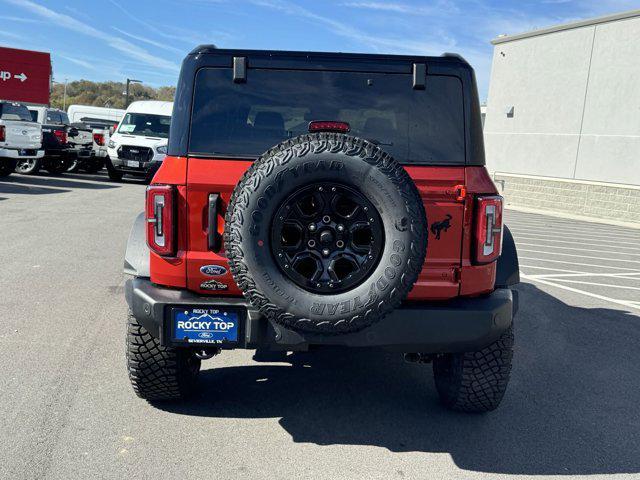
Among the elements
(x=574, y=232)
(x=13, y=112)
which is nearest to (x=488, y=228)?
(x=574, y=232)

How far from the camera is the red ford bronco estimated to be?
302 centimetres

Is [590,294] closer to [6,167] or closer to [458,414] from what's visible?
[458,414]

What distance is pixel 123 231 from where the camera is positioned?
10.7 meters

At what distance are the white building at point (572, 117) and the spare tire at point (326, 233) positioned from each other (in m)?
18.9

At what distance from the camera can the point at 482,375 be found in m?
3.76

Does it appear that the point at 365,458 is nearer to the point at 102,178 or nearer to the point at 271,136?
the point at 271,136

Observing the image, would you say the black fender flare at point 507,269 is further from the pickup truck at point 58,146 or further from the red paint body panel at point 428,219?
the pickup truck at point 58,146

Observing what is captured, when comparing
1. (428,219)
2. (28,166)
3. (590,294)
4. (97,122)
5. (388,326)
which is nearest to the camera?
(388,326)

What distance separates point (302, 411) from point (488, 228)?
1.52 m

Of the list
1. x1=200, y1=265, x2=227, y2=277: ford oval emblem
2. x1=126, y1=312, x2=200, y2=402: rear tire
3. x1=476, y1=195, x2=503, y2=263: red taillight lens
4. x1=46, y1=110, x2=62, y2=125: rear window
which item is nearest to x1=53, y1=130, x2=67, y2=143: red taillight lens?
x1=46, y1=110, x2=62, y2=125: rear window

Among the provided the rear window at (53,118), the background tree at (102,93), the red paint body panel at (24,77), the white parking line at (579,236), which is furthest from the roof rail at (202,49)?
the background tree at (102,93)

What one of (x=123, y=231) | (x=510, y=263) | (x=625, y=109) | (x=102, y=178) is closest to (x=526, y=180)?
(x=625, y=109)

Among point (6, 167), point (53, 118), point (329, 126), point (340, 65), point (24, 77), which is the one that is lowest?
point (6, 167)

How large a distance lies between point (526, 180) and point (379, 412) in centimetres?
2054
